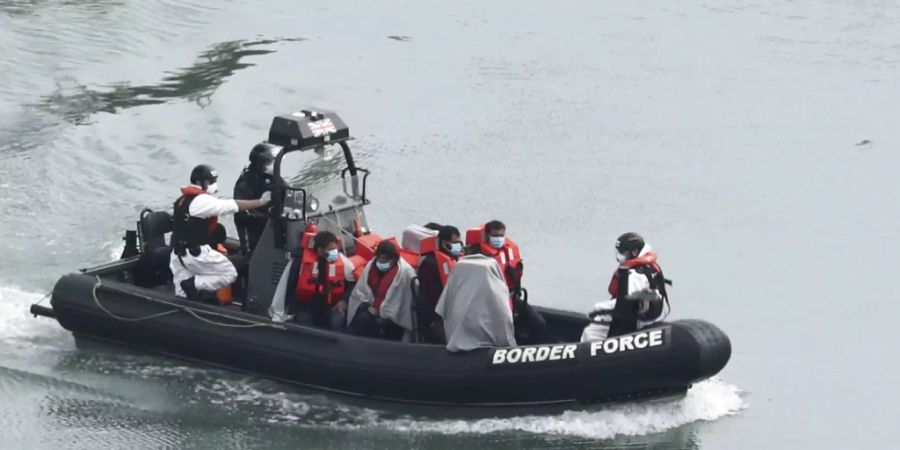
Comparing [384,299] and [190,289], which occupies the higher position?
[384,299]

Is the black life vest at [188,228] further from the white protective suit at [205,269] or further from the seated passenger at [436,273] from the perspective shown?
the seated passenger at [436,273]

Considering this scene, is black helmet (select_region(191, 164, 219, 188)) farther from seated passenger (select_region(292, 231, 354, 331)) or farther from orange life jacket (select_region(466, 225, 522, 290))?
orange life jacket (select_region(466, 225, 522, 290))

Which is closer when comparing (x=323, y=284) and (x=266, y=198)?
(x=323, y=284)

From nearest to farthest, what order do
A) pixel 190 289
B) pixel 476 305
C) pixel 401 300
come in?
pixel 476 305 → pixel 401 300 → pixel 190 289

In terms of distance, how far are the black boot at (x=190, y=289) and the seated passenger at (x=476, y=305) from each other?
7.35 feet

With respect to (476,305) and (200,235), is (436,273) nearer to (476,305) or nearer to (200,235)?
(476,305)

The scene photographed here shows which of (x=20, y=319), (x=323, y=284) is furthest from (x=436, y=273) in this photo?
(x=20, y=319)

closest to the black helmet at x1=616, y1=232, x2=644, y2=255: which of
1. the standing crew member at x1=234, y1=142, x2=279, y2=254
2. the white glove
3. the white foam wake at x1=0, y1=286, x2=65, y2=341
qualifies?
the white glove

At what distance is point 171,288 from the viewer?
1210 cm

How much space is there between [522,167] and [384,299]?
6553mm

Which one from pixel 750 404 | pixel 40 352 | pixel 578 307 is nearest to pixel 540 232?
pixel 578 307

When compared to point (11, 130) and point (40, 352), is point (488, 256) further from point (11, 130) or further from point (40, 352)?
point (11, 130)

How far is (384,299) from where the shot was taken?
10.7 m

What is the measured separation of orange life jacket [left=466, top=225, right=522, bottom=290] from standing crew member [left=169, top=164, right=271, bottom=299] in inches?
68.8
